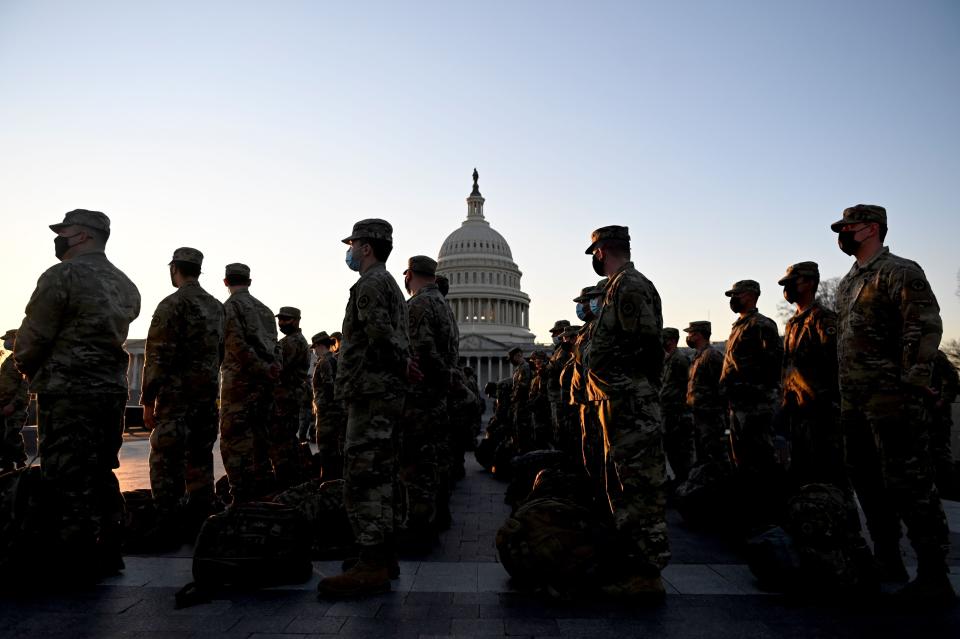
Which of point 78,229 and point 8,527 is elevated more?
point 78,229

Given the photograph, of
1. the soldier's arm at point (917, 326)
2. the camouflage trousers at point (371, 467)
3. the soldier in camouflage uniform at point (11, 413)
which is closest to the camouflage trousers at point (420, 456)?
the camouflage trousers at point (371, 467)

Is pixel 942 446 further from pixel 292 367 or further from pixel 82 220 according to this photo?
pixel 82 220

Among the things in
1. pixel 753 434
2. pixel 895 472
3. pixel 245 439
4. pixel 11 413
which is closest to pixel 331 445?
pixel 245 439

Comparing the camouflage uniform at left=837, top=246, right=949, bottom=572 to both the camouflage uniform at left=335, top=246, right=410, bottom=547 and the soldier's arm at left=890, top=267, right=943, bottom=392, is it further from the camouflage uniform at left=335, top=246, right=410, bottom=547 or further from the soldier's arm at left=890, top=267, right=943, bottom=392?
the camouflage uniform at left=335, top=246, right=410, bottom=547

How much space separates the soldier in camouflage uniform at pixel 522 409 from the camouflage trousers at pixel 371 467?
8499 mm

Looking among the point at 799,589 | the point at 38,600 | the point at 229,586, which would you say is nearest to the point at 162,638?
the point at 229,586

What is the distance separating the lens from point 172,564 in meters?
4.74

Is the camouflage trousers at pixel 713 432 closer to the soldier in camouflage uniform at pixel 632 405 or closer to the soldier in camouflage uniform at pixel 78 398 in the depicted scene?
the soldier in camouflage uniform at pixel 632 405

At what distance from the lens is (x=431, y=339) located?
19.9 feet

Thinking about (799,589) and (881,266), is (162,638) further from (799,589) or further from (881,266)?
(881,266)

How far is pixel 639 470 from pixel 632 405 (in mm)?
468

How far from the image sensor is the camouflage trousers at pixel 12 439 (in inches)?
428

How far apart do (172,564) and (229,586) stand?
97 cm

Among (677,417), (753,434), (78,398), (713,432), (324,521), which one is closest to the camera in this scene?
(78,398)
